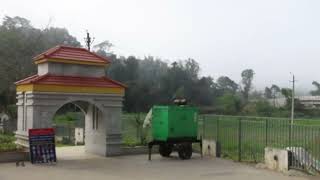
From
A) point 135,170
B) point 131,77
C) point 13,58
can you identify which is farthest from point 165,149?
point 131,77

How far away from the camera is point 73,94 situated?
1956cm

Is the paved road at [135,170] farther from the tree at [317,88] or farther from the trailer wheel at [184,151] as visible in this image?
the tree at [317,88]

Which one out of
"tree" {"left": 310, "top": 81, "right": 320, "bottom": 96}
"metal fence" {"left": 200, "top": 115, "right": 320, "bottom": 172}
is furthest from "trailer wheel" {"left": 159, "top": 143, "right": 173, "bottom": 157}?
"tree" {"left": 310, "top": 81, "right": 320, "bottom": 96}

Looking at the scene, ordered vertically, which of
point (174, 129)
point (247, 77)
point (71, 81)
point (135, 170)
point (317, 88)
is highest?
point (247, 77)

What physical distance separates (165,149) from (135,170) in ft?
12.2

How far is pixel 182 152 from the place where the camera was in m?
19.8

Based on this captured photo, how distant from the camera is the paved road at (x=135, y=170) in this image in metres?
15.4

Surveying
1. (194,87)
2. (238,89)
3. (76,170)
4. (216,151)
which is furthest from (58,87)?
(238,89)

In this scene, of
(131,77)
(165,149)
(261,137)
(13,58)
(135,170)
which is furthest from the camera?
(131,77)

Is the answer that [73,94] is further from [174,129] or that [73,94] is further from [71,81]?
[174,129]

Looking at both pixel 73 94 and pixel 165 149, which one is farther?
pixel 165 149

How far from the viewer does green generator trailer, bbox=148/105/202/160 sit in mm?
19750

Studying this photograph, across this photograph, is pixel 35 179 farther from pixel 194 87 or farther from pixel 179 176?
pixel 194 87

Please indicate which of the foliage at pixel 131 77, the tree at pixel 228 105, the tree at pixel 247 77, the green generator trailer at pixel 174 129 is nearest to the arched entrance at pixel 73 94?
the green generator trailer at pixel 174 129
